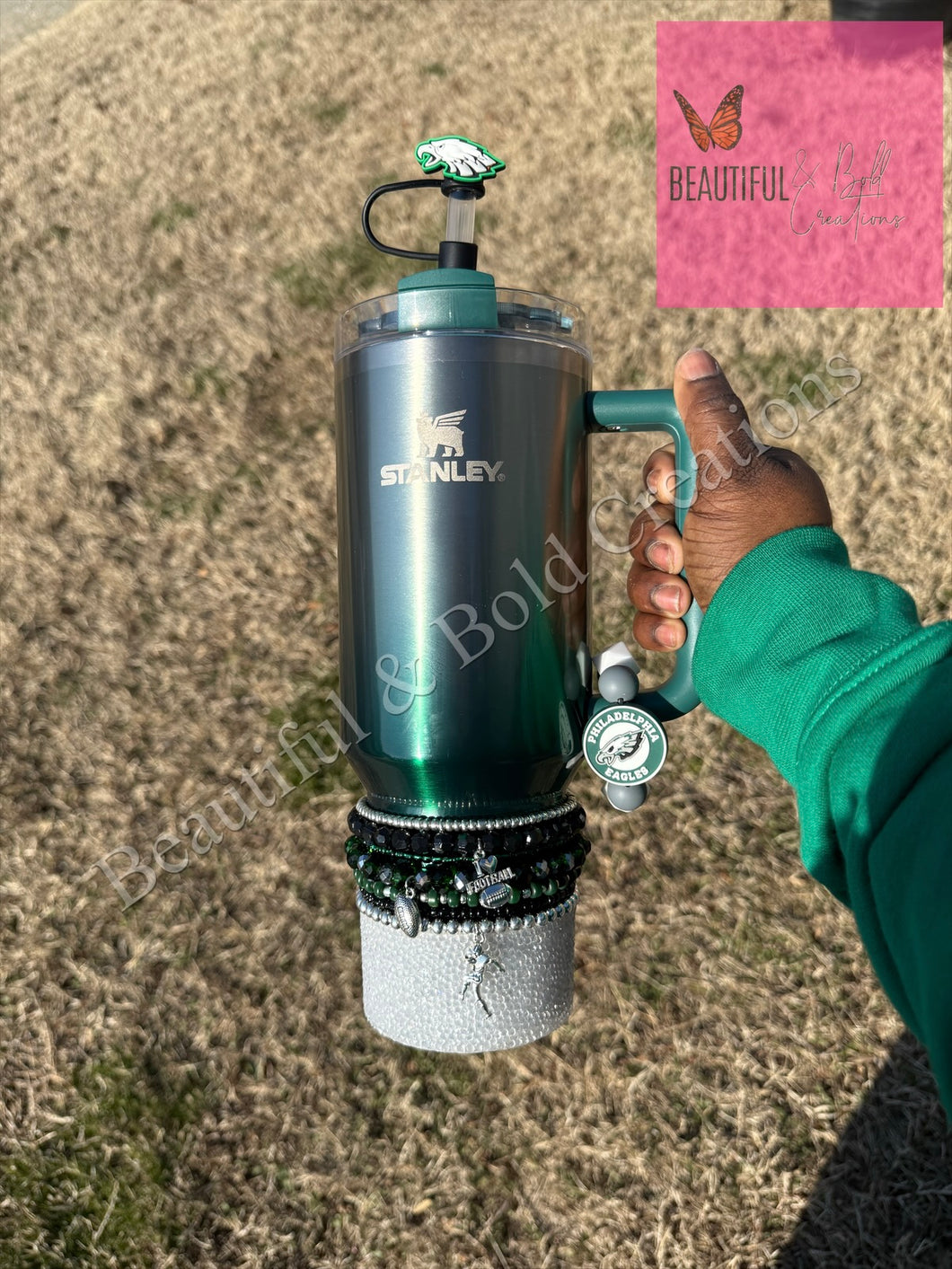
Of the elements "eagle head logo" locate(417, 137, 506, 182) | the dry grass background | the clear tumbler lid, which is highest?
"eagle head logo" locate(417, 137, 506, 182)

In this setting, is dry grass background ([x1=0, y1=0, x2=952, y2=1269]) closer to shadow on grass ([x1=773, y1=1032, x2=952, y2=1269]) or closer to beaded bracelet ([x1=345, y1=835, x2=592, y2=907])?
shadow on grass ([x1=773, y1=1032, x2=952, y2=1269])

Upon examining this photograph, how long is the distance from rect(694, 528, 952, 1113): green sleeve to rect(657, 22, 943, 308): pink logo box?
1263 millimetres

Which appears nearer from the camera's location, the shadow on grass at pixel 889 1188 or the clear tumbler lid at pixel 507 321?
the clear tumbler lid at pixel 507 321

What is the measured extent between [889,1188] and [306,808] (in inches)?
Result: 50.0

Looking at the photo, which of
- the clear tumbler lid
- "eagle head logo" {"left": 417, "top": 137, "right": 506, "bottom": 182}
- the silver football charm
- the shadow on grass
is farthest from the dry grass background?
"eagle head logo" {"left": 417, "top": 137, "right": 506, "bottom": 182}

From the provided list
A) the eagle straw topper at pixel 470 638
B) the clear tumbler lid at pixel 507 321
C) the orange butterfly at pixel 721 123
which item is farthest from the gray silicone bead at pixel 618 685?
the orange butterfly at pixel 721 123

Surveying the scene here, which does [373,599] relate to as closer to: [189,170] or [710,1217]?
[710,1217]

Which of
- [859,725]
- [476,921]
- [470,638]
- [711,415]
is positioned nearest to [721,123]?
[711,415]

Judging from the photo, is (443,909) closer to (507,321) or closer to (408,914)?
(408,914)

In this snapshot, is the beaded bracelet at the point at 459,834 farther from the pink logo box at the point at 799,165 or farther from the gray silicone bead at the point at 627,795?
the pink logo box at the point at 799,165

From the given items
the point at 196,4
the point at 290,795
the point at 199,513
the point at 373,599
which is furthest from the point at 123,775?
the point at 196,4

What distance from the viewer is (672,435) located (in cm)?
136

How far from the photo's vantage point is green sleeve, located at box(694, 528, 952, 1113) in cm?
86

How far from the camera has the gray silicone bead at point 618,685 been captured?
4.34 feet
